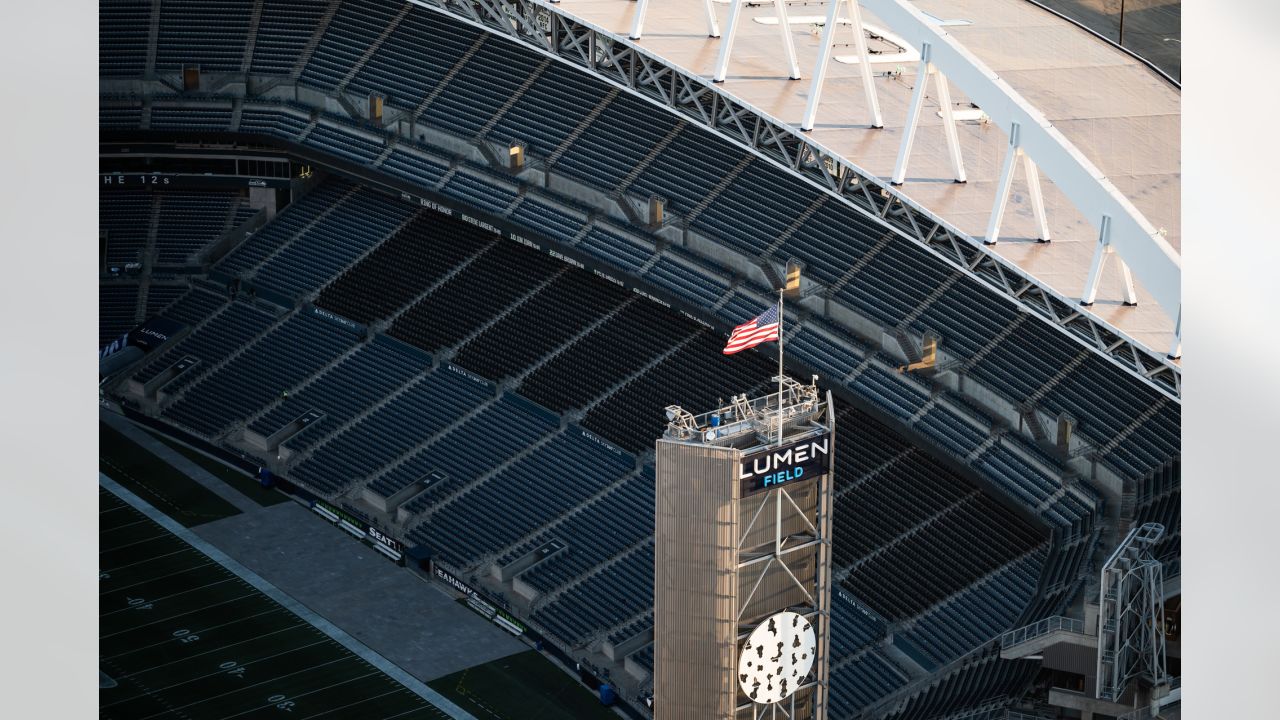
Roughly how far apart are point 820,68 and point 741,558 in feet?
53.0

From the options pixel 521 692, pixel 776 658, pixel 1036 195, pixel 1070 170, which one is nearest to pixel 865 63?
pixel 1036 195

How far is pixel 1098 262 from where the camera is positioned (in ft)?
107

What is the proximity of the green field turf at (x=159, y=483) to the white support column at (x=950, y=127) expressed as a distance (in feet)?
94.2

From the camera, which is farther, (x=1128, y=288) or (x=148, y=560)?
(x=148, y=560)

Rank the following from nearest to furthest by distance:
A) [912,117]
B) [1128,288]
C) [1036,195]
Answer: [1128,288], [1036,195], [912,117]

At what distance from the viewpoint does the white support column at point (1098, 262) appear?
104ft

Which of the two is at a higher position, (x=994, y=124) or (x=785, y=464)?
(x=994, y=124)

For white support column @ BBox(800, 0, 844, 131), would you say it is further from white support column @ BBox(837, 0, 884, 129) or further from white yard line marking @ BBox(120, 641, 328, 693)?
white yard line marking @ BBox(120, 641, 328, 693)

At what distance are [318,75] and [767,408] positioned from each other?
43009 mm

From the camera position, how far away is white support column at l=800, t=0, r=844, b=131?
38.0 metres

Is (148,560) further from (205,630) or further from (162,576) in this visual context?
(205,630)
